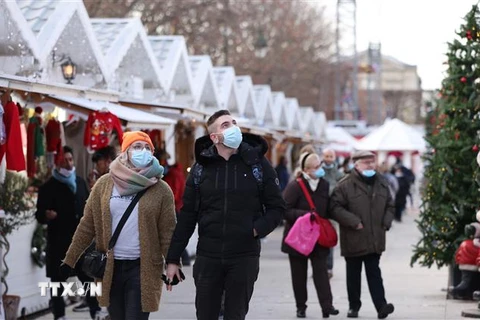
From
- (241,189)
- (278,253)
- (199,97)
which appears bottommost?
(278,253)

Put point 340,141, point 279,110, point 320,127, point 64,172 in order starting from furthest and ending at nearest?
point 340,141 → point 320,127 → point 279,110 → point 64,172

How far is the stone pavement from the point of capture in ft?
43.2

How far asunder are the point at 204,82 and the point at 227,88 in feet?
9.22

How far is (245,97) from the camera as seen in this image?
1098 inches

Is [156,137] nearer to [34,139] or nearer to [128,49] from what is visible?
[128,49]

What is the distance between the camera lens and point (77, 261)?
8.70 metres

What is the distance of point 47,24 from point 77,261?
5.94 metres

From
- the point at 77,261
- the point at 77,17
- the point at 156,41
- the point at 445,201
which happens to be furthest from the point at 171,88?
the point at 77,261

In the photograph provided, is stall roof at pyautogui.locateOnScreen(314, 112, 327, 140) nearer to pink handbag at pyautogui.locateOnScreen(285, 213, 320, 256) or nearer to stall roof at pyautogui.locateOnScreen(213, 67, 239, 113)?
stall roof at pyautogui.locateOnScreen(213, 67, 239, 113)

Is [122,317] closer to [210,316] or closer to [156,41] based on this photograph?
[210,316]

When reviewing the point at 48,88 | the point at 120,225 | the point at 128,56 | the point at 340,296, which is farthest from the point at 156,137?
the point at 120,225

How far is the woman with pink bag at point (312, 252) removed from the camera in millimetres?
12573

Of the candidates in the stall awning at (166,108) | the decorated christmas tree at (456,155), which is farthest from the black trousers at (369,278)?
the stall awning at (166,108)

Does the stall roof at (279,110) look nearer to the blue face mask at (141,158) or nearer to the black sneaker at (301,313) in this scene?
the black sneaker at (301,313)
